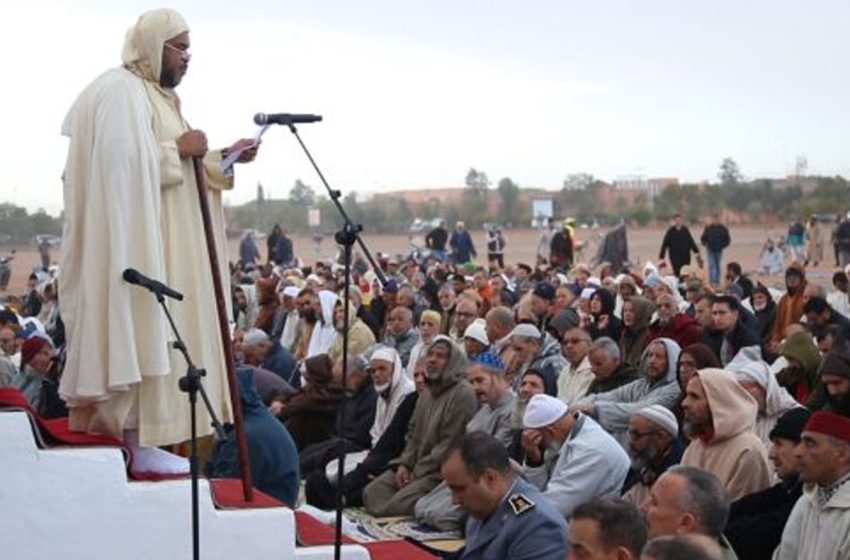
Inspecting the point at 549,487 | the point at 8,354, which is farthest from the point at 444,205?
the point at 549,487

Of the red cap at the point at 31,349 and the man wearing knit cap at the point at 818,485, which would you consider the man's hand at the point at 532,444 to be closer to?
the man wearing knit cap at the point at 818,485

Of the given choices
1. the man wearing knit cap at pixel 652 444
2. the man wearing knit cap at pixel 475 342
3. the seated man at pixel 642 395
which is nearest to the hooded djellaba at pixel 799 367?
the seated man at pixel 642 395

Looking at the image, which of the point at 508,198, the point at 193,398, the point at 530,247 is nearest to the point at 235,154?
the point at 193,398

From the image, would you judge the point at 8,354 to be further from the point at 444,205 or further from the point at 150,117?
the point at 444,205

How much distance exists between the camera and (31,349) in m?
9.70

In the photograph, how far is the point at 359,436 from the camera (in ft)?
31.8

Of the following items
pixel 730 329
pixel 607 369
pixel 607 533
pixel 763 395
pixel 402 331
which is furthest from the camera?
pixel 402 331

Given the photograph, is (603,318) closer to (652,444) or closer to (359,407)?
(359,407)

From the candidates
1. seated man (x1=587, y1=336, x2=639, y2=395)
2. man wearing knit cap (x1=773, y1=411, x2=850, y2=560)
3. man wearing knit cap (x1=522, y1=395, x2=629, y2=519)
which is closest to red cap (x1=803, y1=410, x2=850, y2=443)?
man wearing knit cap (x1=773, y1=411, x2=850, y2=560)

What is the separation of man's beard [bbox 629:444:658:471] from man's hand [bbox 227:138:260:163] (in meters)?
2.52

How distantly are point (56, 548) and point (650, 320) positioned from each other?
22.0 feet

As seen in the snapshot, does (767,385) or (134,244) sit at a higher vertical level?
(134,244)

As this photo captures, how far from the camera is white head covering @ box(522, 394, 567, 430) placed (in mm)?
7027

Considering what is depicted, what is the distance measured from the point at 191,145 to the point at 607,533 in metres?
2.29
